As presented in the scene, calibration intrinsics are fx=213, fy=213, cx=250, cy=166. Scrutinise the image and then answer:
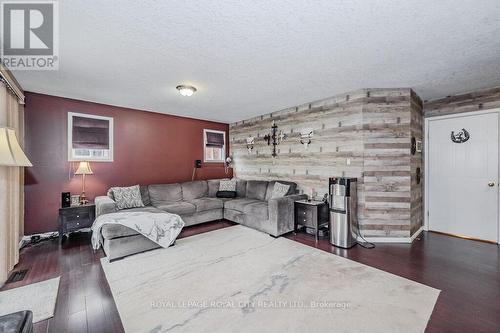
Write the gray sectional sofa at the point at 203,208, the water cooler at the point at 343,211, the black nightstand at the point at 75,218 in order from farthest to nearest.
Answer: the black nightstand at the point at 75,218 < the water cooler at the point at 343,211 < the gray sectional sofa at the point at 203,208

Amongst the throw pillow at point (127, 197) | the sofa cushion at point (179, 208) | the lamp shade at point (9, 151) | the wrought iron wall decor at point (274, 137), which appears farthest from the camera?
the wrought iron wall decor at point (274, 137)

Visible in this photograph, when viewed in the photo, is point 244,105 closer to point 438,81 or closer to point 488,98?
point 438,81

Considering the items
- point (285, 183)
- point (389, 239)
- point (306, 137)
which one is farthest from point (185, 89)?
point (389, 239)

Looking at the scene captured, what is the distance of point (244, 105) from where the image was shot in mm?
4883

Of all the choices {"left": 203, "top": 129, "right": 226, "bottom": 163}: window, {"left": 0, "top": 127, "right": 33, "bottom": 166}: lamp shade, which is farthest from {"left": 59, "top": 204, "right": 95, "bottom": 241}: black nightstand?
{"left": 203, "top": 129, "right": 226, "bottom": 163}: window

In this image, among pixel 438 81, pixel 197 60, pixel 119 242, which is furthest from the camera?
pixel 438 81

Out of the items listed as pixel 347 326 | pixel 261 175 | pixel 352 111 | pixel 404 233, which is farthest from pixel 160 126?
pixel 404 233

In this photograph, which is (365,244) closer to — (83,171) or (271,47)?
(271,47)

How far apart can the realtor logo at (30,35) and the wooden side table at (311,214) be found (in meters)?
4.15

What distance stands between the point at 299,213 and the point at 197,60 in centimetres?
322

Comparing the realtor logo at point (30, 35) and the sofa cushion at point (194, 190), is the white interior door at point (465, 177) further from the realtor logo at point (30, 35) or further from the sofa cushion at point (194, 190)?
the realtor logo at point (30, 35)

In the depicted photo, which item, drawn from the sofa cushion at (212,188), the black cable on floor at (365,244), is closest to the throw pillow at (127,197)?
the sofa cushion at (212,188)

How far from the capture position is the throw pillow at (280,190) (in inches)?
182

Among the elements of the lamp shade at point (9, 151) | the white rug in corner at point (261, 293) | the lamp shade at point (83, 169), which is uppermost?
the lamp shade at point (9, 151)
